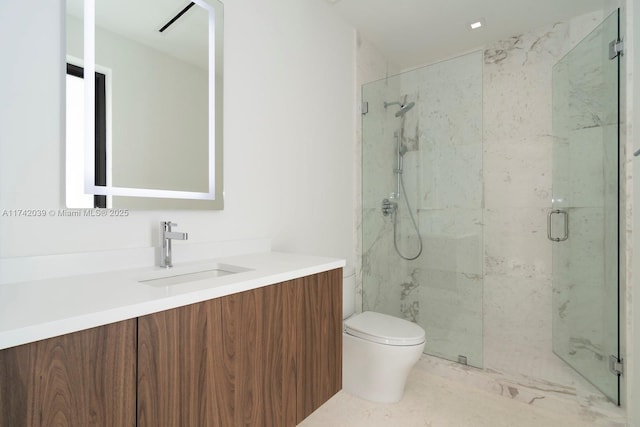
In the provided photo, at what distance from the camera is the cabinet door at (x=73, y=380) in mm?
562

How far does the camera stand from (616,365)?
1.76 meters

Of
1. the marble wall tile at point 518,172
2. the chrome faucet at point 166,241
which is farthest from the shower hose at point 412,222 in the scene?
the chrome faucet at point 166,241

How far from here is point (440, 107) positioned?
2176 mm

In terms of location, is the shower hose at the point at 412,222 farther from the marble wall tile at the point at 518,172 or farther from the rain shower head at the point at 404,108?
the marble wall tile at the point at 518,172

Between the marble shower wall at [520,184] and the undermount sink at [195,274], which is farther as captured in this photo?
the marble shower wall at [520,184]

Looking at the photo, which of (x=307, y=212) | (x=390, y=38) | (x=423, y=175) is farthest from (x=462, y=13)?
(x=307, y=212)

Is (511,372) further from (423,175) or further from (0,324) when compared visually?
(0,324)

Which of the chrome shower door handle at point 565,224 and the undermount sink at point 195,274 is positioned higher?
the chrome shower door handle at point 565,224

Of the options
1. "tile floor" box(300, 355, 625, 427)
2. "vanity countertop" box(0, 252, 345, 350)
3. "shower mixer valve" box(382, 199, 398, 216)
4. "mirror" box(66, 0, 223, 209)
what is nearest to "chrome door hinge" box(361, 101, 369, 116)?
"shower mixer valve" box(382, 199, 398, 216)

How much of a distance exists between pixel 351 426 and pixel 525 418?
0.91 metres

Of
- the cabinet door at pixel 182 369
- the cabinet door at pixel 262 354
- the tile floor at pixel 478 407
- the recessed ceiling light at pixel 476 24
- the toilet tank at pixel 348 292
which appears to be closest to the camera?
the cabinet door at pixel 182 369

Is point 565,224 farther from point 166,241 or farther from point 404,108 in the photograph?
point 166,241

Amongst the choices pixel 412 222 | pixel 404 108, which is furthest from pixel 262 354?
pixel 404 108

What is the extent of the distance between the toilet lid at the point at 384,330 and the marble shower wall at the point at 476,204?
1.43ft
